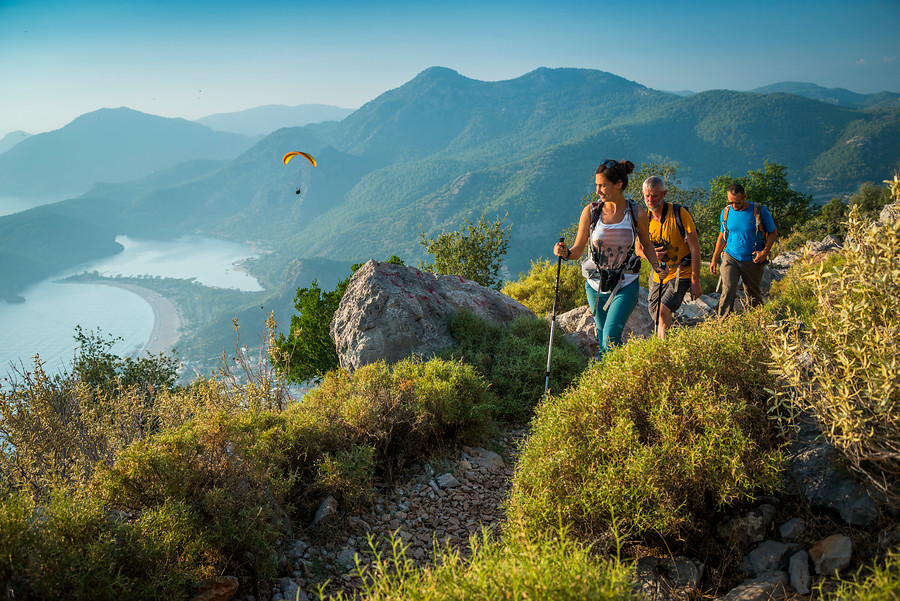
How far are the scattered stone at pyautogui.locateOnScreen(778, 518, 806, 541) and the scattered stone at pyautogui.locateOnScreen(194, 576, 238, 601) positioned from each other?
10.7 ft

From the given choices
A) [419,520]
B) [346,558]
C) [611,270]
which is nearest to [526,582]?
[346,558]

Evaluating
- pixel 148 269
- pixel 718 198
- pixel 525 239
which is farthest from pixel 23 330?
pixel 718 198

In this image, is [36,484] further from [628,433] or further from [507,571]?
[628,433]

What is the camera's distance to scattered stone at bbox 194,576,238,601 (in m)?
2.79

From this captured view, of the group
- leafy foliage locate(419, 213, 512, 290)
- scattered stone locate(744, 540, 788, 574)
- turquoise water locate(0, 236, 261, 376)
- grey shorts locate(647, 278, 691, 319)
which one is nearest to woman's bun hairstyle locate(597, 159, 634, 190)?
grey shorts locate(647, 278, 691, 319)

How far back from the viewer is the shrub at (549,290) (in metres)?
11.1

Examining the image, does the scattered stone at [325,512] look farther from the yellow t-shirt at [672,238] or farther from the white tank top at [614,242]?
the yellow t-shirt at [672,238]

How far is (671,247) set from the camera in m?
5.61

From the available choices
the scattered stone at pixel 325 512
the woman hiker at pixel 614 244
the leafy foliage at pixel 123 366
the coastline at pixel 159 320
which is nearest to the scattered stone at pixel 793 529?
the woman hiker at pixel 614 244

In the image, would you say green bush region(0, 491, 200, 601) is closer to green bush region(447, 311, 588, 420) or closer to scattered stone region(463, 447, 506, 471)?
scattered stone region(463, 447, 506, 471)

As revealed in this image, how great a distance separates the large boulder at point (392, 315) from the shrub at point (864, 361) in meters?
4.85

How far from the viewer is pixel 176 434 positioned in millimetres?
3496

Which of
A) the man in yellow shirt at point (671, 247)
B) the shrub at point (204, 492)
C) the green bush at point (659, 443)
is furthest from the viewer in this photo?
the man in yellow shirt at point (671, 247)

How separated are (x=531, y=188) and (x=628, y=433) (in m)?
154
